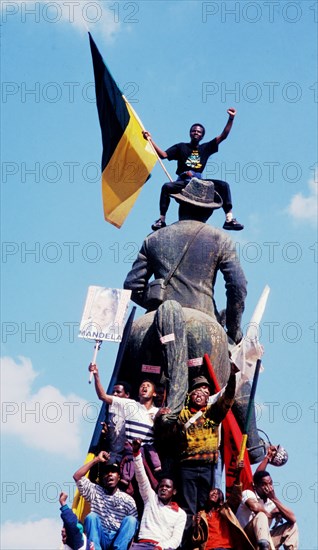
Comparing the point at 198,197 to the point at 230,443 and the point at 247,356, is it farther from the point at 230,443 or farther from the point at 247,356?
the point at 230,443

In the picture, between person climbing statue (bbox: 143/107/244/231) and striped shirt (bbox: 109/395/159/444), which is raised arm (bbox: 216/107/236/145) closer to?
person climbing statue (bbox: 143/107/244/231)

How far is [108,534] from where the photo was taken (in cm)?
2072

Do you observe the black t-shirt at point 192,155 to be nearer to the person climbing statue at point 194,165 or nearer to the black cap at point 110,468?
the person climbing statue at point 194,165

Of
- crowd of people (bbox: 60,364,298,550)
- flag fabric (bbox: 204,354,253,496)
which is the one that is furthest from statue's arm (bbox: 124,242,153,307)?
crowd of people (bbox: 60,364,298,550)

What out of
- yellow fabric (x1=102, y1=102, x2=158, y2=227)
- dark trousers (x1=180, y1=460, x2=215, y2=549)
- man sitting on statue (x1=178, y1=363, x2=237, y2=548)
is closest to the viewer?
dark trousers (x1=180, y1=460, x2=215, y2=549)

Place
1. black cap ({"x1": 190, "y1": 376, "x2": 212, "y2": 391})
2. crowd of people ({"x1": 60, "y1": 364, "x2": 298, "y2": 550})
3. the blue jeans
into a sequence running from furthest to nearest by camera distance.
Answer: black cap ({"x1": 190, "y1": 376, "x2": 212, "y2": 391}), crowd of people ({"x1": 60, "y1": 364, "x2": 298, "y2": 550}), the blue jeans

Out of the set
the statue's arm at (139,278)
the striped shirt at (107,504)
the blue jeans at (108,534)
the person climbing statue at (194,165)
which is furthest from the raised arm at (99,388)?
the person climbing statue at (194,165)

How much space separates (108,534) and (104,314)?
4.17m

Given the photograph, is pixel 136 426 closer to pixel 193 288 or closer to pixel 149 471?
pixel 149 471

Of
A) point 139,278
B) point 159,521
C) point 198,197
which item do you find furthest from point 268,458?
point 198,197

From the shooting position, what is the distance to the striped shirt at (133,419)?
22641 millimetres

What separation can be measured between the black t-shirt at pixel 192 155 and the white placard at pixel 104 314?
3164 mm

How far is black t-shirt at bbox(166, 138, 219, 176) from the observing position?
85.4 ft

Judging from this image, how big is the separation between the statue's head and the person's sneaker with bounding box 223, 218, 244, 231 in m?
0.34
